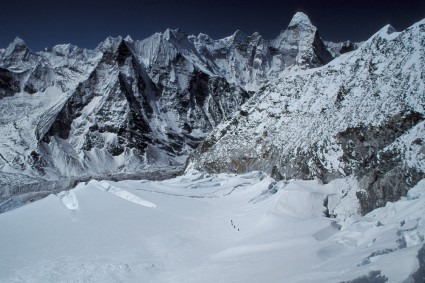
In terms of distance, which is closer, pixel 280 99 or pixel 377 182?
pixel 377 182

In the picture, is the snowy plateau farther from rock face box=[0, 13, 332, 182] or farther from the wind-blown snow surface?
rock face box=[0, 13, 332, 182]

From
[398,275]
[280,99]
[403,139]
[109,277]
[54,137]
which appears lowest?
[109,277]

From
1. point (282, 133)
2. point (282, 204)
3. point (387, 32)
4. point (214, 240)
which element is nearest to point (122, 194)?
point (282, 204)

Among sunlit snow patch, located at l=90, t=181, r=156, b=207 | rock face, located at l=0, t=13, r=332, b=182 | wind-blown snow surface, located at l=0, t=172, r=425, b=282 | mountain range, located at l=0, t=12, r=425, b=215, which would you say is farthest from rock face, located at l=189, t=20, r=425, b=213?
rock face, located at l=0, t=13, r=332, b=182

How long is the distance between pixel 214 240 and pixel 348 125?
74.7 feet

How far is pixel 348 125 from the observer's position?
40062 millimetres

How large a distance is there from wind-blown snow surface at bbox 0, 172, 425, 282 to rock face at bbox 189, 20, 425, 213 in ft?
13.2

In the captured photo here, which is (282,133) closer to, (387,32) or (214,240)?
(387,32)

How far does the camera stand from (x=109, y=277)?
1819 centimetres

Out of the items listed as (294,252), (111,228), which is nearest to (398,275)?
(294,252)

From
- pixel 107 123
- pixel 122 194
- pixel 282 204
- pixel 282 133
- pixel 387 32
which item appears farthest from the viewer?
pixel 107 123

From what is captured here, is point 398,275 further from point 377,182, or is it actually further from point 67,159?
point 67,159

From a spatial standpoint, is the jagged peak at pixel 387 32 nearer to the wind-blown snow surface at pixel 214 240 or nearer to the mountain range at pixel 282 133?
the mountain range at pixel 282 133

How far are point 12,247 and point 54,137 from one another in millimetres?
153745
